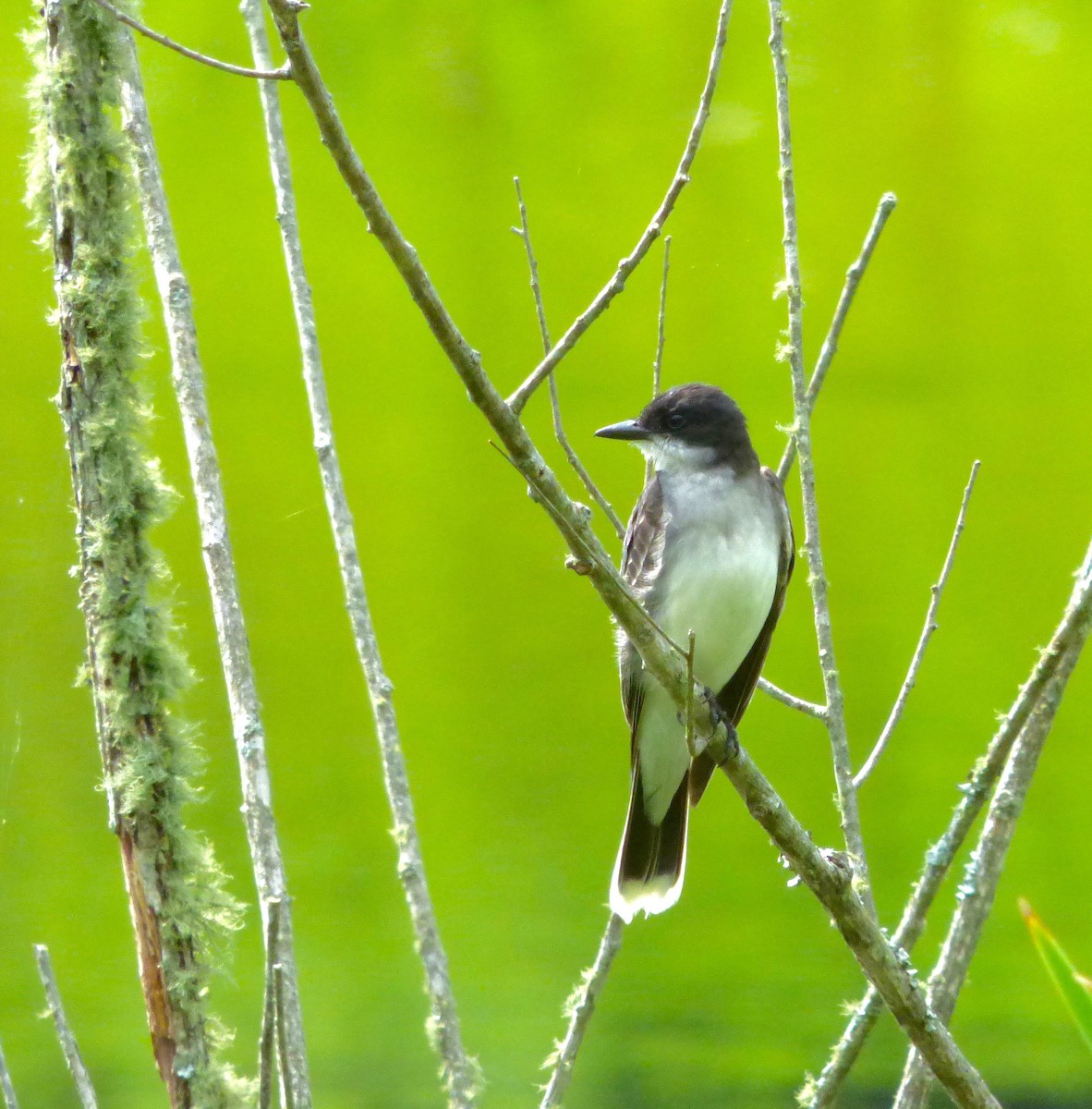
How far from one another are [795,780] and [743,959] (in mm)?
345

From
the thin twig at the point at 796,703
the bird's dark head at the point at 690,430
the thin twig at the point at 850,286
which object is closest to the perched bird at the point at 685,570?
the bird's dark head at the point at 690,430

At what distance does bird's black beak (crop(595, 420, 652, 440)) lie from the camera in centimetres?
177

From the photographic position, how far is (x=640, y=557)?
1.84m

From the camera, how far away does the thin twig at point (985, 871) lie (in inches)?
50.1

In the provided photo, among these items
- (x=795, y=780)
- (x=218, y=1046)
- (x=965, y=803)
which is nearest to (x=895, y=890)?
(x=795, y=780)

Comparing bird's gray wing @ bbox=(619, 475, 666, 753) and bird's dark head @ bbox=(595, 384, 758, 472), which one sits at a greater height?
bird's dark head @ bbox=(595, 384, 758, 472)

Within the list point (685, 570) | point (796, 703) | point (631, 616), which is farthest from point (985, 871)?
point (685, 570)

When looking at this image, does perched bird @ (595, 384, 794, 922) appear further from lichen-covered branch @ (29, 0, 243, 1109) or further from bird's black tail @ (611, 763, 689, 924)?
lichen-covered branch @ (29, 0, 243, 1109)

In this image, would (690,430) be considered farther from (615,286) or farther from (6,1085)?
(6,1085)

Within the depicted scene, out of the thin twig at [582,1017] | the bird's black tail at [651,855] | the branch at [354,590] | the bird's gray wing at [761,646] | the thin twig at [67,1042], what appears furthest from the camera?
the bird's gray wing at [761,646]

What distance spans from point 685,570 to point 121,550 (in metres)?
0.75

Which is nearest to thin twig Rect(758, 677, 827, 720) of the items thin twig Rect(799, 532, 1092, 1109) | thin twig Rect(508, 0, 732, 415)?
thin twig Rect(799, 532, 1092, 1109)

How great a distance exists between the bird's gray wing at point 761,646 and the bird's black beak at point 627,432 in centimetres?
19

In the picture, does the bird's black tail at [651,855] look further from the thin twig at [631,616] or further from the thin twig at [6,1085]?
the thin twig at [6,1085]
